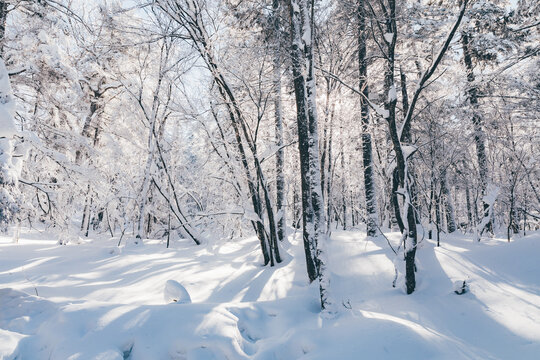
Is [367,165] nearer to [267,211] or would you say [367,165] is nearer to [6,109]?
[267,211]

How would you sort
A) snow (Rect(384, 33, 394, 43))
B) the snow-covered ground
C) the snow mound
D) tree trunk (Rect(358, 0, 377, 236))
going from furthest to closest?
tree trunk (Rect(358, 0, 377, 236)) < snow (Rect(384, 33, 394, 43)) < the snow mound < the snow-covered ground

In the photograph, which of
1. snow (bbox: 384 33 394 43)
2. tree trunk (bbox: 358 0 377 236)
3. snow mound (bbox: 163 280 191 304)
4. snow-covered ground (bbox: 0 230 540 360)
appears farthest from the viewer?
tree trunk (bbox: 358 0 377 236)

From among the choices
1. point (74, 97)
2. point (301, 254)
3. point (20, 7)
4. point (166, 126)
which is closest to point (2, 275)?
point (74, 97)

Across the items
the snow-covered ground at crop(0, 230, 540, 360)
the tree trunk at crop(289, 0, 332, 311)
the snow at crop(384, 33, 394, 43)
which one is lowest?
the snow-covered ground at crop(0, 230, 540, 360)

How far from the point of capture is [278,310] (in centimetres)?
500

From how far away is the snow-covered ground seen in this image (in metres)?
3.35

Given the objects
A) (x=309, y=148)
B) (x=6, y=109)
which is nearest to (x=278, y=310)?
(x=309, y=148)

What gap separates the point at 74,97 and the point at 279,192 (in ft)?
26.6

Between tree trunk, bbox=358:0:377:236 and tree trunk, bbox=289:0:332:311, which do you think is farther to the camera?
tree trunk, bbox=358:0:377:236

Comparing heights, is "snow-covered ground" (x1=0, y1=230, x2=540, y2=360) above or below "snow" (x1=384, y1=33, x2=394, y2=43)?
below

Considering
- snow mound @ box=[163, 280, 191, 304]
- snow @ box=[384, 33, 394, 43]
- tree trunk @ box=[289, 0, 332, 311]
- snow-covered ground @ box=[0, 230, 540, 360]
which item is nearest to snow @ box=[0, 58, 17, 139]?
snow-covered ground @ box=[0, 230, 540, 360]

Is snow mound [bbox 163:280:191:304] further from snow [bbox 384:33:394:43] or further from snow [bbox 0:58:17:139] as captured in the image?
snow [bbox 384:33:394:43]

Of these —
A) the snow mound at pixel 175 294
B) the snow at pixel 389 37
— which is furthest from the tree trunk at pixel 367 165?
the snow mound at pixel 175 294

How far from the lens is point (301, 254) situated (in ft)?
29.8
